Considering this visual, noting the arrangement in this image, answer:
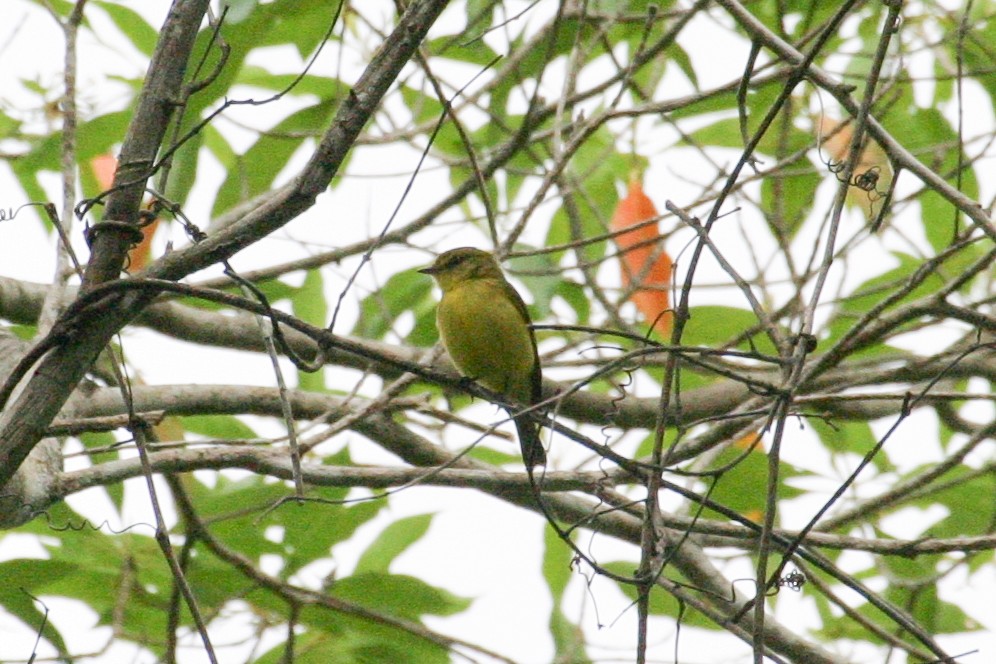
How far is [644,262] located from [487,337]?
0.97m

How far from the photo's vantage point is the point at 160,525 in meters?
2.39

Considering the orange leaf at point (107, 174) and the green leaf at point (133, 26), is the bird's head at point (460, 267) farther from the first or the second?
the green leaf at point (133, 26)

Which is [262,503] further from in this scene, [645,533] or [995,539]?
[995,539]

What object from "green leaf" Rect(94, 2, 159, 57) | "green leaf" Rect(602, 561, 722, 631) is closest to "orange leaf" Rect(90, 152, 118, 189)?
"green leaf" Rect(94, 2, 159, 57)

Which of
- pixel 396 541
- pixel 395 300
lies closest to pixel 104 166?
pixel 395 300

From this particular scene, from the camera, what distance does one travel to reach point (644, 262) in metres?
5.56

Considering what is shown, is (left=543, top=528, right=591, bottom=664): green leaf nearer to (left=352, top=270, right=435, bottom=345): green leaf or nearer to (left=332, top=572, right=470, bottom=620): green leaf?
(left=332, top=572, right=470, bottom=620): green leaf

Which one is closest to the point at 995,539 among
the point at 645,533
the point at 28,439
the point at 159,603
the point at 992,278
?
the point at 645,533

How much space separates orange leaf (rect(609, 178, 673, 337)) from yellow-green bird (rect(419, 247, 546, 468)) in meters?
0.54

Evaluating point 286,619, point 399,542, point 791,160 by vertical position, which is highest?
point 791,160

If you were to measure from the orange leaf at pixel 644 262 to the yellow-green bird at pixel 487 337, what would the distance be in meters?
0.54

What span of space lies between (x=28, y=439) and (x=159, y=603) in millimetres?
2135

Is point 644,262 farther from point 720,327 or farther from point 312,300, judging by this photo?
point 312,300

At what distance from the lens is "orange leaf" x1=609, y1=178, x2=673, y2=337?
4984 mm
